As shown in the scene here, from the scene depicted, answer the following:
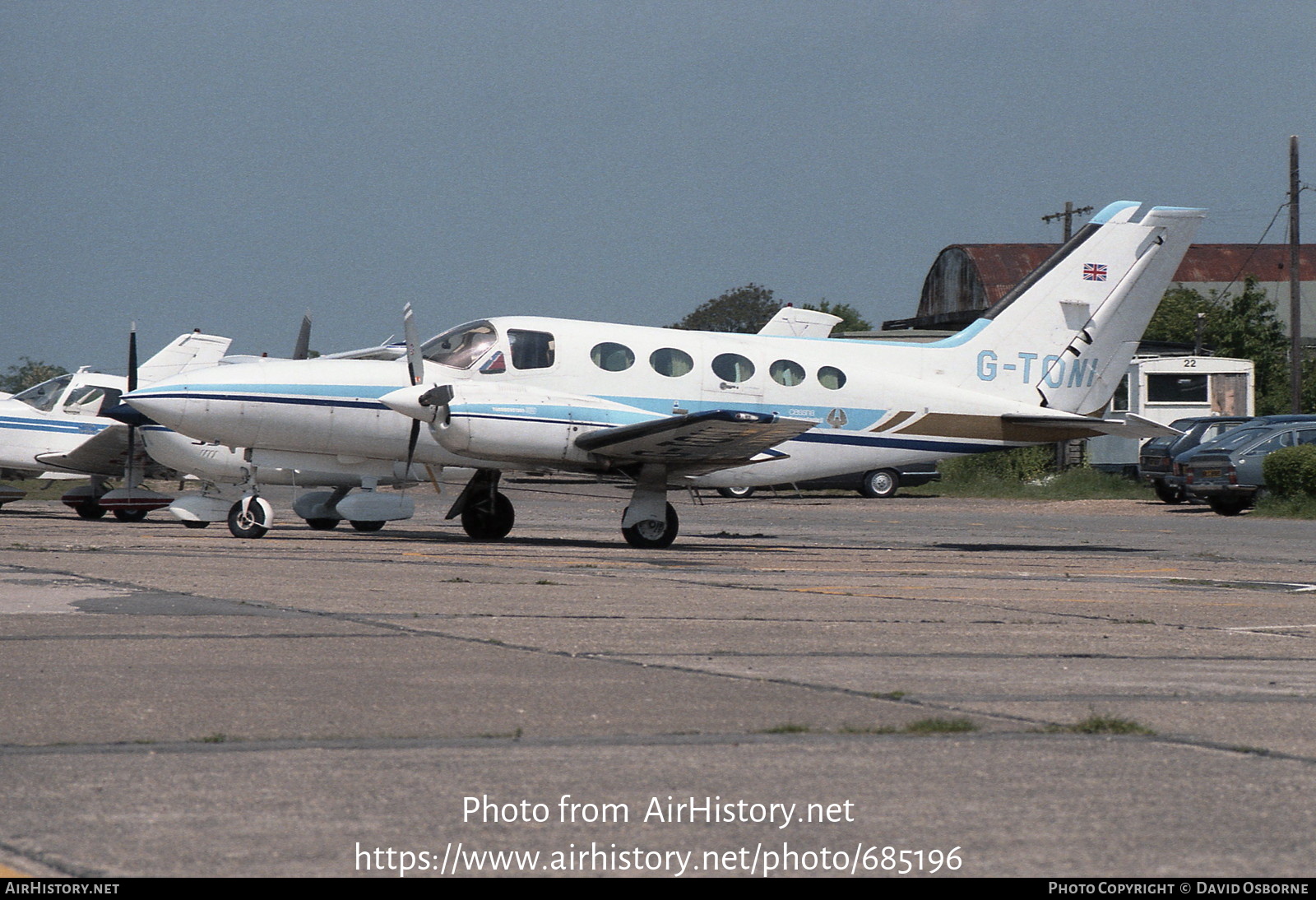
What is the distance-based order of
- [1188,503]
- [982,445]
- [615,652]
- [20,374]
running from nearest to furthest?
[615,652], [982,445], [1188,503], [20,374]

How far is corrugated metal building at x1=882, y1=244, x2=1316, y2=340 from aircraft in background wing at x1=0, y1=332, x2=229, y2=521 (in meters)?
47.1

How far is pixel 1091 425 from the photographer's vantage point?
18.0 meters

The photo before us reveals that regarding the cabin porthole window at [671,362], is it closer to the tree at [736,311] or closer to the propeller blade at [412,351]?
the propeller blade at [412,351]

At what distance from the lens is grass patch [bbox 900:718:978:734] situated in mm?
5125

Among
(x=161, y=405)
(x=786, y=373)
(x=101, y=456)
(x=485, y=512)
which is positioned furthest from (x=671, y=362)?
(x=101, y=456)

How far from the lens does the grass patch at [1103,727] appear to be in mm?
5164

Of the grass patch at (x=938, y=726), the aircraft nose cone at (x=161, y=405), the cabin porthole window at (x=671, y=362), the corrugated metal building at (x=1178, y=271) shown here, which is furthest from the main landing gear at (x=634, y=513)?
the corrugated metal building at (x=1178, y=271)

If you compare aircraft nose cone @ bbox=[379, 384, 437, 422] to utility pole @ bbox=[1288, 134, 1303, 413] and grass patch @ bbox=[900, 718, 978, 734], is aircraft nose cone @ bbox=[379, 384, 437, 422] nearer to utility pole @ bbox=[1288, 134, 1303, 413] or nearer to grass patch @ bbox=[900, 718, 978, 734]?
grass patch @ bbox=[900, 718, 978, 734]

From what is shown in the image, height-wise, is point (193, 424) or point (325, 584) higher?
point (193, 424)

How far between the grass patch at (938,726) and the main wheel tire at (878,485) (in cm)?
3132
